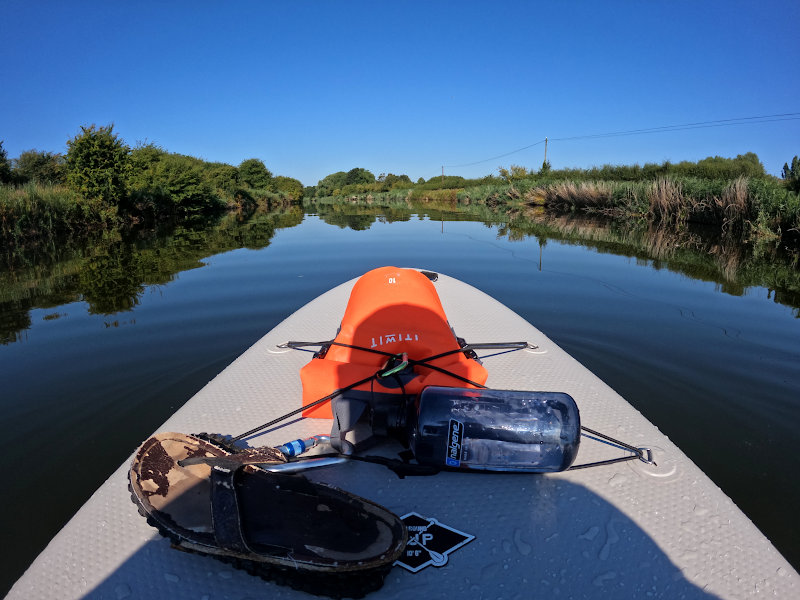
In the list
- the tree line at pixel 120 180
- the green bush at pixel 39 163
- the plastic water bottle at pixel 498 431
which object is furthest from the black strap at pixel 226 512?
the green bush at pixel 39 163

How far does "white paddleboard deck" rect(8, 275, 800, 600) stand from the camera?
101 centimetres

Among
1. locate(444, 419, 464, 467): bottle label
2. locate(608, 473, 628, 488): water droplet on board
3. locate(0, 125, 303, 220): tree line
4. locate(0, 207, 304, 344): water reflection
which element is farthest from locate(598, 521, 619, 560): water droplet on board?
locate(0, 125, 303, 220): tree line

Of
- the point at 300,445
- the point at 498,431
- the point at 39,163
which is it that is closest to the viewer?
the point at 498,431

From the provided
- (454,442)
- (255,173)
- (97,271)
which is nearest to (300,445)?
(454,442)

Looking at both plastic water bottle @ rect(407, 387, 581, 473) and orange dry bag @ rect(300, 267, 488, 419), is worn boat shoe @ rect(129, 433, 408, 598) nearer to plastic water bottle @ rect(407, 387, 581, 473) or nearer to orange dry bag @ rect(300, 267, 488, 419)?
plastic water bottle @ rect(407, 387, 581, 473)

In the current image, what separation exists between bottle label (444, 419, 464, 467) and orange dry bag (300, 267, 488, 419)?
0.75 feet

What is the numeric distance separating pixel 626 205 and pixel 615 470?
1514 cm

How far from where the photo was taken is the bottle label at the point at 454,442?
1.30m

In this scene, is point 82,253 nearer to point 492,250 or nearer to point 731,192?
point 492,250

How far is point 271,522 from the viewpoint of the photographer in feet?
3.46

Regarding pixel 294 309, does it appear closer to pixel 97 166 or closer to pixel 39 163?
pixel 97 166

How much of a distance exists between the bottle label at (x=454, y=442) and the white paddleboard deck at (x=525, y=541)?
0.26 ft

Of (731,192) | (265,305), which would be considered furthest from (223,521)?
(731,192)

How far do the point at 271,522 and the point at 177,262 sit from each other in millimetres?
7131
